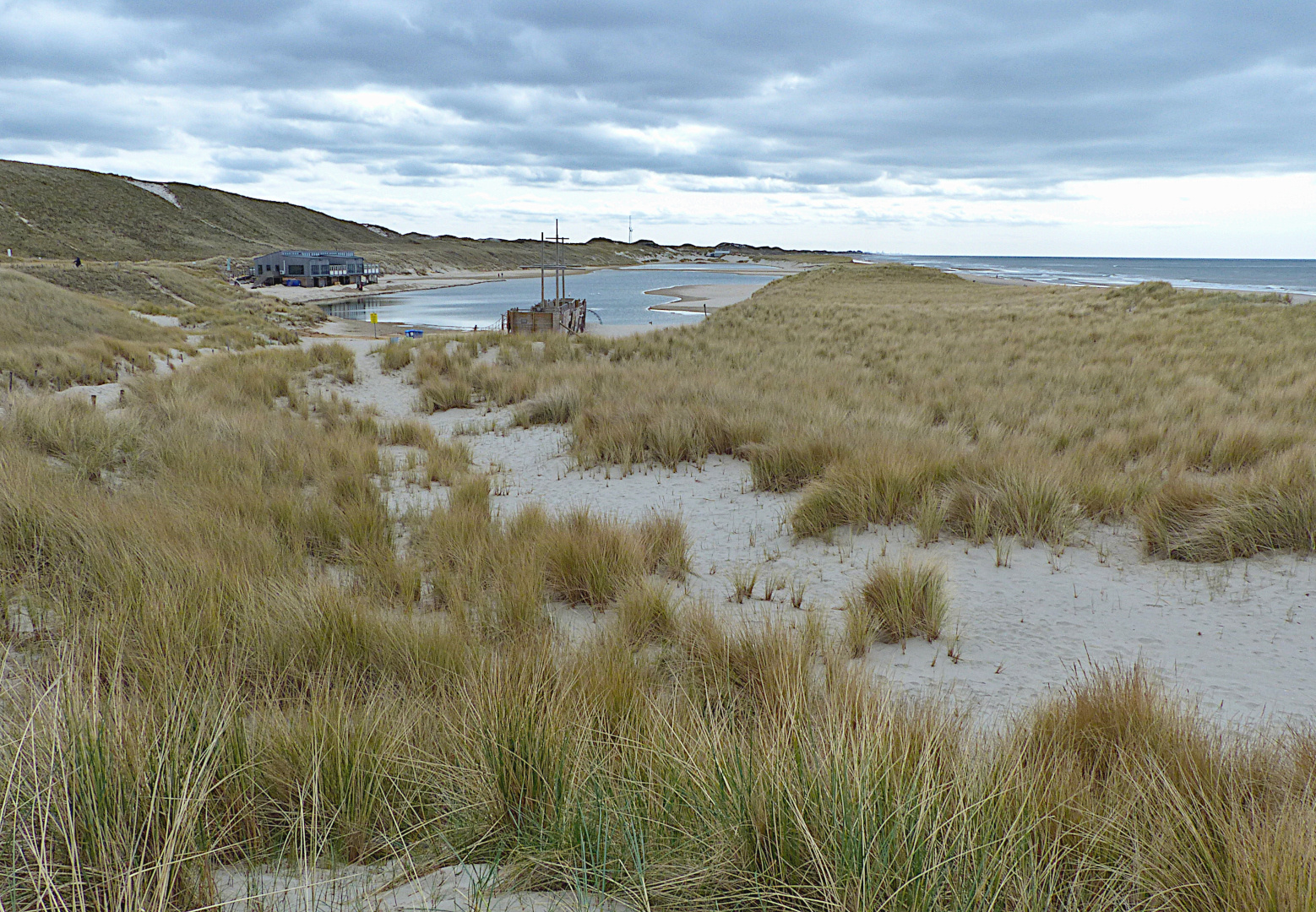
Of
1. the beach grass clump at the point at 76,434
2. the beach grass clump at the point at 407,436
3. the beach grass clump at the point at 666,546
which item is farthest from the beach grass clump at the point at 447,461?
the beach grass clump at the point at 76,434

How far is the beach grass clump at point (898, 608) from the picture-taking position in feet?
12.9

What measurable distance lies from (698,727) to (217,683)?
5.94ft

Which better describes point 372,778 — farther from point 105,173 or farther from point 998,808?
point 105,173

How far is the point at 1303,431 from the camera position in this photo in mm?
7934

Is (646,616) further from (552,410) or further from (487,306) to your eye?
(487,306)

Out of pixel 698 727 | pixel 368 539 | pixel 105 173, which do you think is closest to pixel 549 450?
pixel 368 539

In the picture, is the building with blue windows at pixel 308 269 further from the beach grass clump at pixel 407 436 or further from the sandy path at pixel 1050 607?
the sandy path at pixel 1050 607

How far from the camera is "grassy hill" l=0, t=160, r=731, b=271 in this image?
87.3 metres

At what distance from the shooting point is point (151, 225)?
103938mm

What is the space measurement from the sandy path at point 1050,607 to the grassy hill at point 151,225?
9763 centimetres

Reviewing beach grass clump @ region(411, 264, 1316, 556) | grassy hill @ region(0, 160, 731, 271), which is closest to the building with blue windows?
grassy hill @ region(0, 160, 731, 271)

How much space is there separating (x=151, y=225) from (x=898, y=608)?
12769 cm

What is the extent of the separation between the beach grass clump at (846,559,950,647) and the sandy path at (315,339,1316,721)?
0.33 ft

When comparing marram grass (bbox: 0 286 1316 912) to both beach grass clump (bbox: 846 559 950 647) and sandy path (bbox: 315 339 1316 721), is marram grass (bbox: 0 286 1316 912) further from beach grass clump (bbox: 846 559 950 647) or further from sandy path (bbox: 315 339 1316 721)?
sandy path (bbox: 315 339 1316 721)
